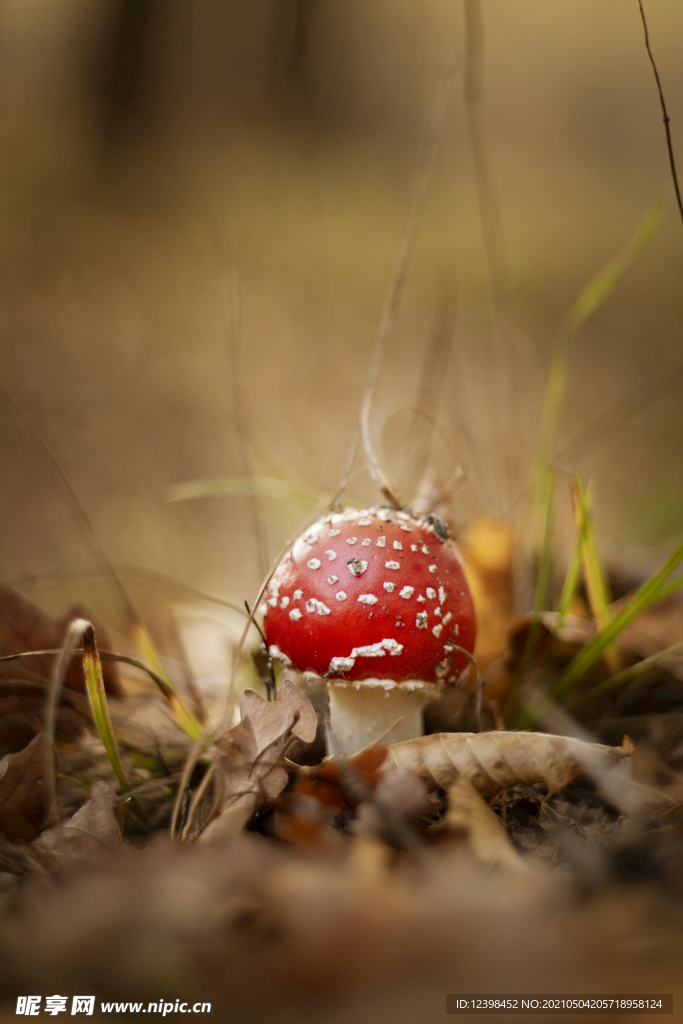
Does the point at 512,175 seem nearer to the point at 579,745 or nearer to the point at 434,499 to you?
the point at 434,499

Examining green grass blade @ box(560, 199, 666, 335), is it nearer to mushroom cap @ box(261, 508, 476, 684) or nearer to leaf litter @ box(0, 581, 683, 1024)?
mushroom cap @ box(261, 508, 476, 684)

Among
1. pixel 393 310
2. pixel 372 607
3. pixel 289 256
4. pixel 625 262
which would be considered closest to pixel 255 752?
pixel 372 607

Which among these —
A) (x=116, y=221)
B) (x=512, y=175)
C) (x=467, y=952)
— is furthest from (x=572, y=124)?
(x=467, y=952)

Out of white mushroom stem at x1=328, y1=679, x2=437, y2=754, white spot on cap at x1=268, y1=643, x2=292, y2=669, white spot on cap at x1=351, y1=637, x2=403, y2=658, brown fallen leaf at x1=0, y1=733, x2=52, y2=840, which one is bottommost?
white mushroom stem at x1=328, y1=679, x2=437, y2=754

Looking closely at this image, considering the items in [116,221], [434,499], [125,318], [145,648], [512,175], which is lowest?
[145,648]

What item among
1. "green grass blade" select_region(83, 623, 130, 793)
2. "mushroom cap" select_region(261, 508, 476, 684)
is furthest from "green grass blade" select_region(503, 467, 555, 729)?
"green grass blade" select_region(83, 623, 130, 793)
